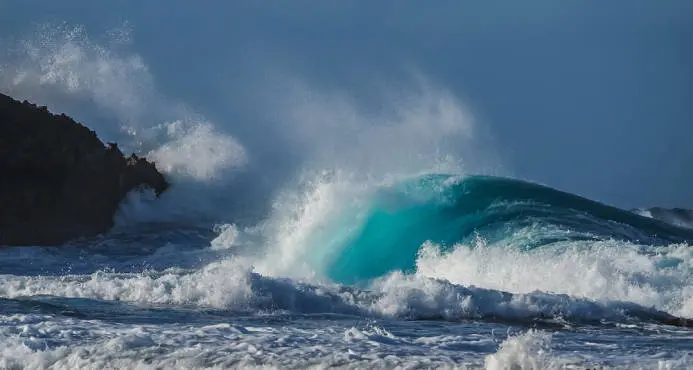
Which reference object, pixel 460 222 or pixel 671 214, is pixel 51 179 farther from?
pixel 671 214

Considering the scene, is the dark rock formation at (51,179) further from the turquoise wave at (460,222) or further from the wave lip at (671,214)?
the wave lip at (671,214)

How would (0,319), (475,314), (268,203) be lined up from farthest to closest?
(268,203)
(475,314)
(0,319)

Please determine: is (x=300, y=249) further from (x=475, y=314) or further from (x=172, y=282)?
(x=475, y=314)

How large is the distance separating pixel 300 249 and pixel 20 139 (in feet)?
28.0

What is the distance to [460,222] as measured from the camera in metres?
18.0

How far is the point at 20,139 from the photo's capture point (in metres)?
22.0

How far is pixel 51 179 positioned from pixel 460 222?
10525 millimetres

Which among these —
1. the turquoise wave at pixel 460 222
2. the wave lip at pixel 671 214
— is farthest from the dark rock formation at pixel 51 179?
the wave lip at pixel 671 214

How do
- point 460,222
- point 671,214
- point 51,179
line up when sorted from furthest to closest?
point 671,214, point 51,179, point 460,222

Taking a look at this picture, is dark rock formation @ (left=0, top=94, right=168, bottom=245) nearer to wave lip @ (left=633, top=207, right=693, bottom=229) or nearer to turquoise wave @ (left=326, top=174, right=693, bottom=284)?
turquoise wave @ (left=326, top=174, right=693, bottom=284)

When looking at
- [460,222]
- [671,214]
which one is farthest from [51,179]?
[671,214]

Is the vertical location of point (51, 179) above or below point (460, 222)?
above

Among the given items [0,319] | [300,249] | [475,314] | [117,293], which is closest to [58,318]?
[0,319]

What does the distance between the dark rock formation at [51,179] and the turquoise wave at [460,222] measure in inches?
302
